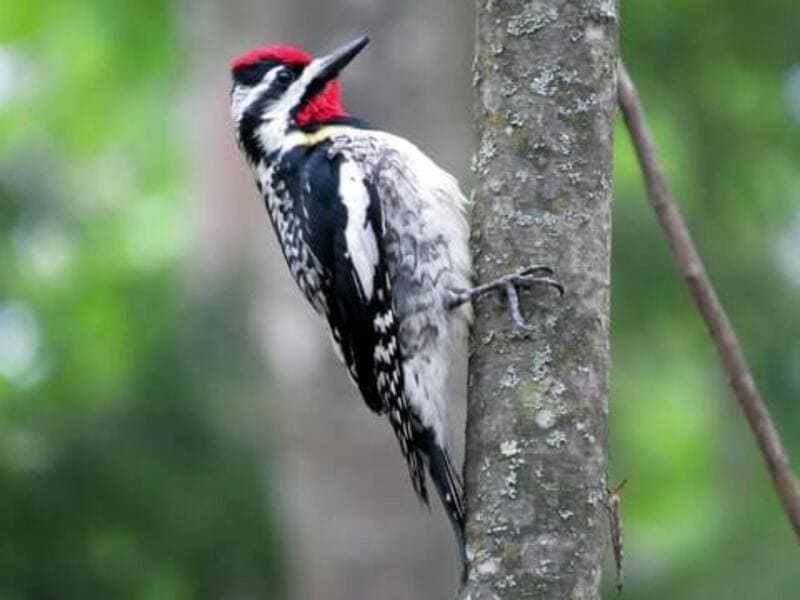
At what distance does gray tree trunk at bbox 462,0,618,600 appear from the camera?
12.1ft

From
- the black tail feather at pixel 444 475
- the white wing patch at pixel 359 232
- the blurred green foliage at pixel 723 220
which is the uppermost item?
the white wing patch at pixel 359 232

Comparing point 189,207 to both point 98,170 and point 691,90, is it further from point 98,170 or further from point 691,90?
point 691,90

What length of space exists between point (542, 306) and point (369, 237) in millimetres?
1200

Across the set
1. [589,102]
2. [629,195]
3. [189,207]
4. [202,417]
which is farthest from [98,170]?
[589,102]

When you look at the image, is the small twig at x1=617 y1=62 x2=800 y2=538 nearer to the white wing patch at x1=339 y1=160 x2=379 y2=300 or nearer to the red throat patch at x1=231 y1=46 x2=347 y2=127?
the white wing patch at x1=339 y1=160 x2=379 y2=300

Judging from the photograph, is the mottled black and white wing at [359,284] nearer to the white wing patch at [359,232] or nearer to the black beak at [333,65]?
the white wing patch at [359,232]

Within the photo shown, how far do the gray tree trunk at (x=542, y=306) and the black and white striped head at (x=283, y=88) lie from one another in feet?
4.36

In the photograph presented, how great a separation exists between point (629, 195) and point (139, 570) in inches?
132

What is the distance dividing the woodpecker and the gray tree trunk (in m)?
0.57

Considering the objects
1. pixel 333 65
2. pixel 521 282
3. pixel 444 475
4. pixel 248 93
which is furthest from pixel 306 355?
pixel 521 282

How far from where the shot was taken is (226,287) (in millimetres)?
8383

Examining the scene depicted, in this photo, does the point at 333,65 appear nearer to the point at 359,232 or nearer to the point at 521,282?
the point at 359,232

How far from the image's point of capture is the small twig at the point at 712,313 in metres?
4.02

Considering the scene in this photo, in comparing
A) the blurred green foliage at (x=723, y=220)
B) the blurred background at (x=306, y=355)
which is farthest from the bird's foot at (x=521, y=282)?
the blurred green foliage at (x=723, y=220)
